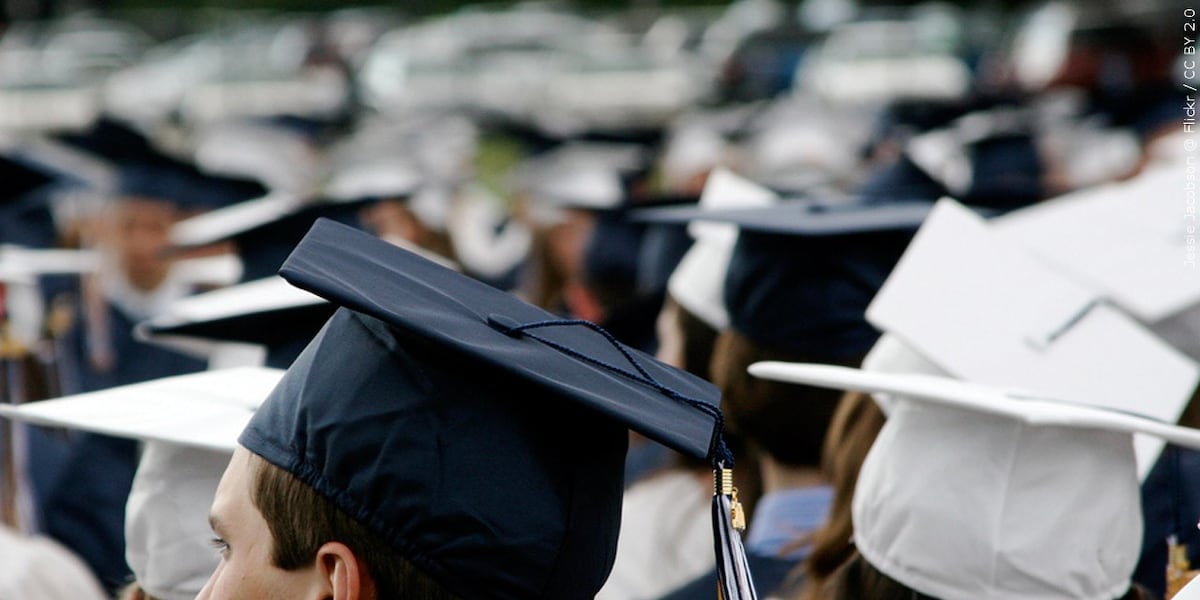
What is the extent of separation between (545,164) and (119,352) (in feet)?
12.2

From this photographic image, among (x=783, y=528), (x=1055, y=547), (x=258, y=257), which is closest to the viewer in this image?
(x=1055, y=547)

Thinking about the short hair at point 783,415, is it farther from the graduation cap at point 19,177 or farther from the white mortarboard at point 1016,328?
the graduation cap at point 19,177

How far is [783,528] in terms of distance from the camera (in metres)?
3.02

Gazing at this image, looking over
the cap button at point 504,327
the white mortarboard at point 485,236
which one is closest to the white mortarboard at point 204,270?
the white mortarboard at point 485,236

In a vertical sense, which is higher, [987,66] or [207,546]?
[207,546]

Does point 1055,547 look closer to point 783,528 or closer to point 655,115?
point 783,528

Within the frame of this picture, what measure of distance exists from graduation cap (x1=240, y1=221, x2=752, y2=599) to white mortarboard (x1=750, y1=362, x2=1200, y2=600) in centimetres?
59

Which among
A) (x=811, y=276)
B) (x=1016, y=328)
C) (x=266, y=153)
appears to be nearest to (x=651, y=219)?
(x=811, y=276)

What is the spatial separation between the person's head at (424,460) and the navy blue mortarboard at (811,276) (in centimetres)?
146

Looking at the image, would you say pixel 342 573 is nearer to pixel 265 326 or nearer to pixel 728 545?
pixel 728 545

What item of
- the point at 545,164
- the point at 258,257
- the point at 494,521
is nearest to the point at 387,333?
the point at 494,521

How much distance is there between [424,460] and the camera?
1621mm

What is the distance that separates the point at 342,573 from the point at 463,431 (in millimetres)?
203

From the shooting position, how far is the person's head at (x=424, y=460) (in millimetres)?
1601
